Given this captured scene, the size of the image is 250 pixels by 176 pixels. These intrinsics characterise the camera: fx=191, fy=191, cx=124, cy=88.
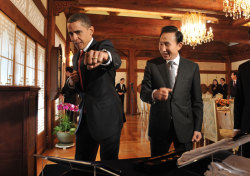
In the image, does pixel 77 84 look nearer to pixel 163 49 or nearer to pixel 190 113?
pixel 163 49

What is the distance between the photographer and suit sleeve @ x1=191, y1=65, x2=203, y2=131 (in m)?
1.19

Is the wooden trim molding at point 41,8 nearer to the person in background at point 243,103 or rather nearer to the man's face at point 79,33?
the man's face at point 79,33

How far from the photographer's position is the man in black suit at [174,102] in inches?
45.9

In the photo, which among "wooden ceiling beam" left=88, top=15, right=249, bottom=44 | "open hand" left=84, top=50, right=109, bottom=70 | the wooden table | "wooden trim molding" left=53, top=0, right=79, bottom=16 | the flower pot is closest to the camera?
"open hand" left=84, top=50, right=109, bottom=70

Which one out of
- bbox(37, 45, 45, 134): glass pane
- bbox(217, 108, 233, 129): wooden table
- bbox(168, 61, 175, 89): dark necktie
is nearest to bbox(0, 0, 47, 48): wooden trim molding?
bbox(37, 45, 45, 134): glass pane

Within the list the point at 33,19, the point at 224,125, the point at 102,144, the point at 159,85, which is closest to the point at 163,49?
the point at 159,85

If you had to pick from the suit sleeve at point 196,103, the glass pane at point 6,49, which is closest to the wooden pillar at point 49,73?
the glass pane at point 6,49

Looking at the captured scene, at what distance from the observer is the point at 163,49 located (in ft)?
3.90

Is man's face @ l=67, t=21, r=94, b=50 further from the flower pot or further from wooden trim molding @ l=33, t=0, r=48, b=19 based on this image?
the flower pot

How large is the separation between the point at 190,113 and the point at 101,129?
59 centimetres

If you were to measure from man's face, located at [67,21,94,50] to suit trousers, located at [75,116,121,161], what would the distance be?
1.43 feet

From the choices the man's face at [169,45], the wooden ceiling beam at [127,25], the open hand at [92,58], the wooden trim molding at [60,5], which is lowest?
the open hand at [92,58]

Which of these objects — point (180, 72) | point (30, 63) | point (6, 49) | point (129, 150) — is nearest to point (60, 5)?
point (30, 63)

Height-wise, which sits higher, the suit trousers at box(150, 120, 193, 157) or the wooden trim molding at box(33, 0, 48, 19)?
the wooden trim molding at box(33, 0, 48, 19)
